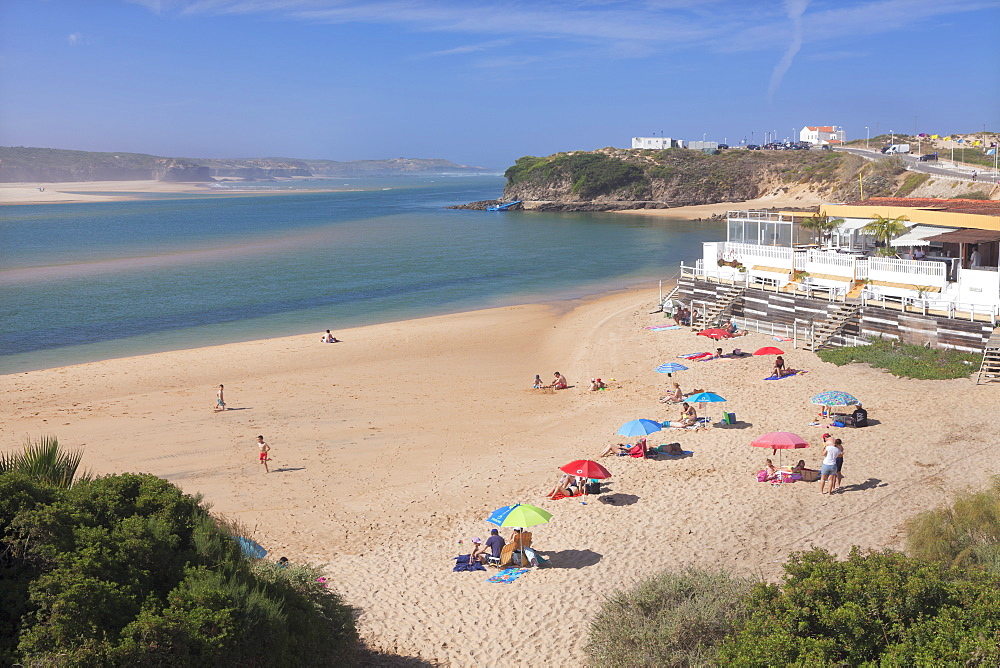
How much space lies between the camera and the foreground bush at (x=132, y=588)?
602cm

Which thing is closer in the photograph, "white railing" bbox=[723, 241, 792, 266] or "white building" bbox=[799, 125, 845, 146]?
"white railing" bbox=[723, 241, 792, 266]

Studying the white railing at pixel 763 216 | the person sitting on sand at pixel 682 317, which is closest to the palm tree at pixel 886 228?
the white railing at pixel 763 216

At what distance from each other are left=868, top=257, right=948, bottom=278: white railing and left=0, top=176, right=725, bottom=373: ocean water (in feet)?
67.4

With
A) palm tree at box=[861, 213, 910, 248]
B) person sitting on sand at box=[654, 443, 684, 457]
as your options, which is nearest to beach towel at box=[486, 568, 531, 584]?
person sitting on sand at box=[654, 443, 684, 457]

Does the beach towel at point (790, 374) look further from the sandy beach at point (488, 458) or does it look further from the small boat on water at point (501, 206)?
the small boat on water at point (501, 206)

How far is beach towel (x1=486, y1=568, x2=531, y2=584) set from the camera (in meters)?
11.7

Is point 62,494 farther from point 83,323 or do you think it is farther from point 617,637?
point 83,323

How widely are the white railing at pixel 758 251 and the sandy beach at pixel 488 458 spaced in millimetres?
3779

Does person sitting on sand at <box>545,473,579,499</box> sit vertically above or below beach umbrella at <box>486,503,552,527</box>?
below

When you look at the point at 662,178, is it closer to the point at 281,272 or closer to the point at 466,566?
the point at 281,272

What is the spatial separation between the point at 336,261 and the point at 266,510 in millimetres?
46798

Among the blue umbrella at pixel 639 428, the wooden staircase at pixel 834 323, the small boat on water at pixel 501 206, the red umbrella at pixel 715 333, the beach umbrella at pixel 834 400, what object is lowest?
the blue umbrella at pixel 639 428

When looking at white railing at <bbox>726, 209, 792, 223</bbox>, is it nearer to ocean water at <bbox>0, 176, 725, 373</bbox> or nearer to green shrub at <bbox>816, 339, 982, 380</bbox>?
green shrub at <bbox>816, 339, 982, 380</bbox>

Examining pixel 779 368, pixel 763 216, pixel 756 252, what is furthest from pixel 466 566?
pixel 763 216
